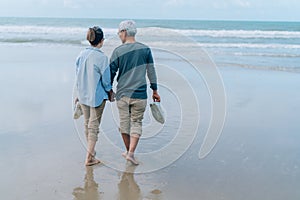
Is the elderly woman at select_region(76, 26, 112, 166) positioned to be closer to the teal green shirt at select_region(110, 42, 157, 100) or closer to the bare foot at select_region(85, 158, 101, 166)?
the bare foot at select_region(85, 158, 101, 166)

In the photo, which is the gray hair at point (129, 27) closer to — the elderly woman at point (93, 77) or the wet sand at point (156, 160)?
the elderly woman at point (93, 77)

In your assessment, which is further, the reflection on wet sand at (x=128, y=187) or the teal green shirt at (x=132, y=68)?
the teal green shirt at (x=132, y=68)

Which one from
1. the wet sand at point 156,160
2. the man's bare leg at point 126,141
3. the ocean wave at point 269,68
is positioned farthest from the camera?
the ocean wave at point 269,68

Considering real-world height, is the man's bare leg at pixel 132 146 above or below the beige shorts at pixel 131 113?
below

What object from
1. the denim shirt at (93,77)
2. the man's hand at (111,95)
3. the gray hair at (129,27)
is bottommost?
the man's hand at (111,95)

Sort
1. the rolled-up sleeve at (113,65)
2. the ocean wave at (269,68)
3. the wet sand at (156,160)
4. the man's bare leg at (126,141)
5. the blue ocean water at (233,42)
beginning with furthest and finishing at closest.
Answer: the blue ocean water at (233,42), the ocean wave at (269,68), the man's bare leg at (126,141), the rolled-up sleeve at (113,65), the wet sand at (156,160)

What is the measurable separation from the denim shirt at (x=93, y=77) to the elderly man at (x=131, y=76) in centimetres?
15

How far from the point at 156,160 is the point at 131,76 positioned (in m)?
1.11

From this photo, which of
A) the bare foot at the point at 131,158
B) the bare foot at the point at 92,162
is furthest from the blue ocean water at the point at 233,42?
the bare foot at the point at 92,162

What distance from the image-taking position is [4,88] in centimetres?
828

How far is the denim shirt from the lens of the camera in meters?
4.27

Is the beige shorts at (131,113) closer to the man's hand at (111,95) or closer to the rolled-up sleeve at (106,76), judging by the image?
the man's hand at (111,95)

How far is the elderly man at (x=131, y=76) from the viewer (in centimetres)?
434

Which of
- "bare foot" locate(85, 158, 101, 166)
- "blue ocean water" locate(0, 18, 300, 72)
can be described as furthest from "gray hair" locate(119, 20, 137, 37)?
"blue ocean water" locate(0, 18, 300, 72)
